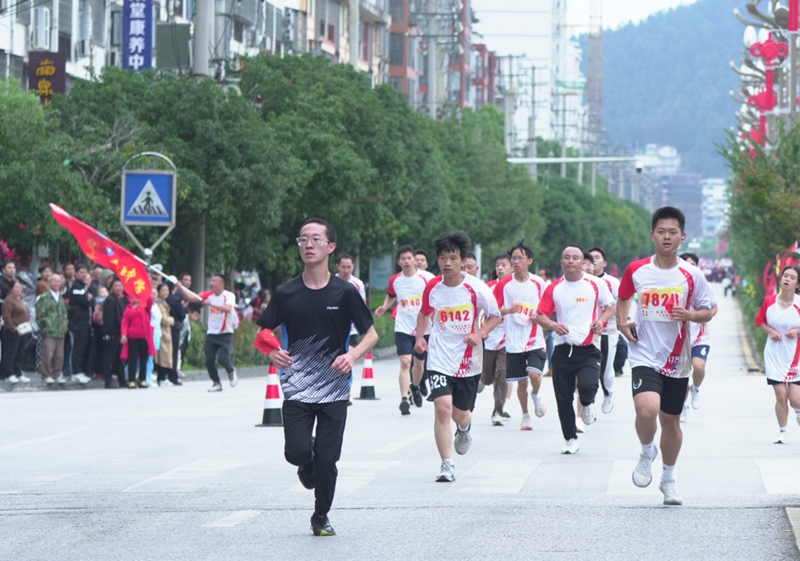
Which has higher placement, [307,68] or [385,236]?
[307,68]

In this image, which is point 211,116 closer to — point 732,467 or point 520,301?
point 520,301

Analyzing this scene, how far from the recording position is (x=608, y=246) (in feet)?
401

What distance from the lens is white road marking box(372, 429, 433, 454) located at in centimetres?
1484

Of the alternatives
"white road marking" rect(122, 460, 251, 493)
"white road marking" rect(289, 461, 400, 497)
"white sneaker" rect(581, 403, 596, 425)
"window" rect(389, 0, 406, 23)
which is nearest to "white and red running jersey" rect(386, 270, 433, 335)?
"white sneaker" rect(581, 403, 596, 425)

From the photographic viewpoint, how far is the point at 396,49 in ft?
312

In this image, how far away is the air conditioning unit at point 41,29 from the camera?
44406mm

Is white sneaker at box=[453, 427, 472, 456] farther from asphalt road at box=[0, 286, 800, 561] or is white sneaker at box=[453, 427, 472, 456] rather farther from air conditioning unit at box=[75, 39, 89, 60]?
air conditioning unit at box=[75, 39, 89, 60]

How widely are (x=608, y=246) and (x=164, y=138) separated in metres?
90.6

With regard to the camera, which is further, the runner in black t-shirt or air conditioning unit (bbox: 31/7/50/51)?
air conditioning unit (bbox: 31/7/50/51)

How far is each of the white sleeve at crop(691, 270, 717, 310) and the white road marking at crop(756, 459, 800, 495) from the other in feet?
5.11

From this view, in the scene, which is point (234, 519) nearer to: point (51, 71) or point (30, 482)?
point (30, 482)

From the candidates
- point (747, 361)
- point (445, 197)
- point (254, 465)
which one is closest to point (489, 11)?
point (445, 197)

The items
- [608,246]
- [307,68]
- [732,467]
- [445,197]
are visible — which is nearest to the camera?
[732,467]

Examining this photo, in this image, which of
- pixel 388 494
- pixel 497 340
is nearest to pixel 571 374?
pixel 497 340
